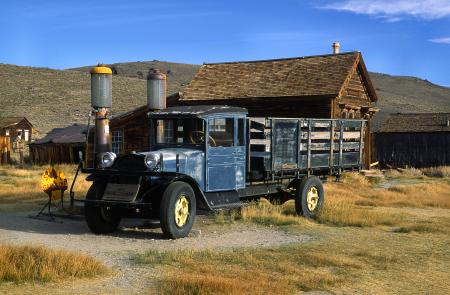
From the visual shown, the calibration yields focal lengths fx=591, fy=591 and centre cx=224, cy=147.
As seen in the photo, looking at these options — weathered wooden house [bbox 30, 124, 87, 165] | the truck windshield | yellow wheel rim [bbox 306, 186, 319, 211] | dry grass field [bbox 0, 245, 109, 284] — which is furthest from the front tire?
weathered wooden house [bbox 30, 124, 87, 165]

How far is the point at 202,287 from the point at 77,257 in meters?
2.00

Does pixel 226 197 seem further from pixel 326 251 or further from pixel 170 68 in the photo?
pixel 170 68

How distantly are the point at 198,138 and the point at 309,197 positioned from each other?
3467 millimetres

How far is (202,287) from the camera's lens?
251 inches

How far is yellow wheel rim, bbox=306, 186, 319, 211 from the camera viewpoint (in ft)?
43.1

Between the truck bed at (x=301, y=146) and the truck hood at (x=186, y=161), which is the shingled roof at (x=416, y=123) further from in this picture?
the truck hood at (x=186, y=161)

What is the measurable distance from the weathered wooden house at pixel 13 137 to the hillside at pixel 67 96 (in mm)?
6488

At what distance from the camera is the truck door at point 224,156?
1094 cm

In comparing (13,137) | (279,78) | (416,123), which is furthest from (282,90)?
(13,137)

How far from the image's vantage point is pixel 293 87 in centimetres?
2448

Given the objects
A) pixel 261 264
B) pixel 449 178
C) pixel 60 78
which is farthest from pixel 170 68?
pixel 261 264

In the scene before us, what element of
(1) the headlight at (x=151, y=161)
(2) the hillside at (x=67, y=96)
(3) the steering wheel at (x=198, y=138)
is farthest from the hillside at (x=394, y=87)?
(1) the headlight at (x=151, y=161)

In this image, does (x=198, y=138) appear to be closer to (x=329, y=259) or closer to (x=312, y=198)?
(x=312, y=198)

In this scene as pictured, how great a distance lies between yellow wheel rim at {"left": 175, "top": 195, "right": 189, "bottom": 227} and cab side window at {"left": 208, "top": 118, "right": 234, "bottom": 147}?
136 cm
